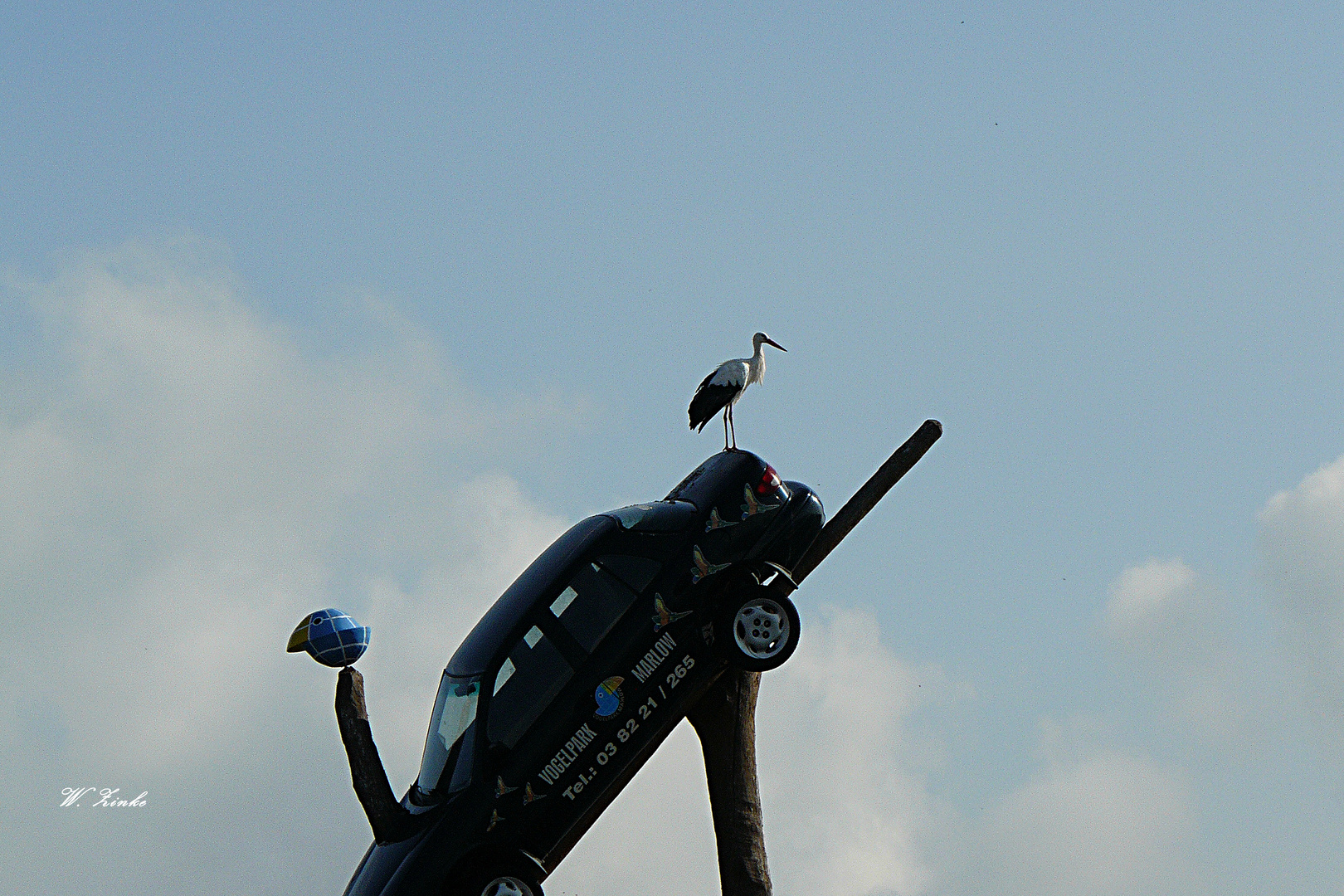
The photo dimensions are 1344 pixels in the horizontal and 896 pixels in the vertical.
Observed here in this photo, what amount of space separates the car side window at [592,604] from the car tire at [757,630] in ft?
2.30

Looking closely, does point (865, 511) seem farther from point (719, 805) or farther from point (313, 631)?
point (313, 631)

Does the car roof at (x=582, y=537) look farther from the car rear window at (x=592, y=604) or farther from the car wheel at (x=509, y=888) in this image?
the car wheel at (x=509, y=888)

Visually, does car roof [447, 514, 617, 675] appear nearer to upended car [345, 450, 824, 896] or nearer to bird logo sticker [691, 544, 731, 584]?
upended car [345, 450, 824, 896]

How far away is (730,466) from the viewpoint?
34.4 ft

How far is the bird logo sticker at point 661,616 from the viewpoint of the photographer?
31.4ft

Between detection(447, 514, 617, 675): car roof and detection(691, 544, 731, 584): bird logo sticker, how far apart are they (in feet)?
1.88

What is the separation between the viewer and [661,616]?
378 inches

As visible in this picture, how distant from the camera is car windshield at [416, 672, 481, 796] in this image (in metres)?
8.99

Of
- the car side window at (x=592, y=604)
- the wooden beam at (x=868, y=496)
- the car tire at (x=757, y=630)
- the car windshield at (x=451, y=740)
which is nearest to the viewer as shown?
the car windshield at (x=451, y=740)

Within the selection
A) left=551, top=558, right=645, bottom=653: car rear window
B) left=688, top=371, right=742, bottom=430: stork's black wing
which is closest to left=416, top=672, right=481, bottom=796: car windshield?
left=551, top=558, right=645, bottom=653: car rear window

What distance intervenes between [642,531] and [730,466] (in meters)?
0.99

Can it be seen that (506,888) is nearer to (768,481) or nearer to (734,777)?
(734,777)

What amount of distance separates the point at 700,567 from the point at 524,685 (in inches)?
58.2

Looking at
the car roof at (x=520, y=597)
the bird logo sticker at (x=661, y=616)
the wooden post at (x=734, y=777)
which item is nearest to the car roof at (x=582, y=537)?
the car roof at (x=520, y=597)
